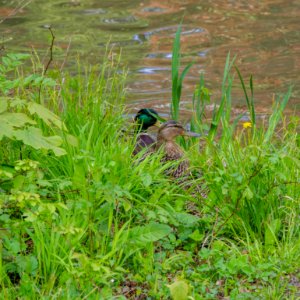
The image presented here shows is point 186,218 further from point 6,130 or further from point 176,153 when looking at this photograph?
point 176,153

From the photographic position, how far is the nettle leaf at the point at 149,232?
4.73m

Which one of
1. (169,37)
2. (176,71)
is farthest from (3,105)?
→ (169,37)

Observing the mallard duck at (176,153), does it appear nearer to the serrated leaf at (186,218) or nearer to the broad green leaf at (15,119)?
the serrated leaf at (186,218)

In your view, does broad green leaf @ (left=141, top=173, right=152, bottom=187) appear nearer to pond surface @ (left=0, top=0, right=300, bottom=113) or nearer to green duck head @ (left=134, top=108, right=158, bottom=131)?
green duck head @ (left=134, top=108, right=158, bottom=131)

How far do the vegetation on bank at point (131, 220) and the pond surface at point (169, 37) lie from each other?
4.12 meters

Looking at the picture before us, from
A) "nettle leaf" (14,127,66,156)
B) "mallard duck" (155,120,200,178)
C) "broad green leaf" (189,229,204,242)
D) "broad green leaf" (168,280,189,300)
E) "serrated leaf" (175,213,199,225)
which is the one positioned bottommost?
"mallard duck" (155,120,200,178)

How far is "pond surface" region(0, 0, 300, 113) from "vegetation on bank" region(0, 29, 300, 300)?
4.12 meters

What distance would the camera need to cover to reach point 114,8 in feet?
45.1

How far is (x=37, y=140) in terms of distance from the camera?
4551 mm

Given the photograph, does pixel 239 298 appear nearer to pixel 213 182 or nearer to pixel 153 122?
pixel 213 182

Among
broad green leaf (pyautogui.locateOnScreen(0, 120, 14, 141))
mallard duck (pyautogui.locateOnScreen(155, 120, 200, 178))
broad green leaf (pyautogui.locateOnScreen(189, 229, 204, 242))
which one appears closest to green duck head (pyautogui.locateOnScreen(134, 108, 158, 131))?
mallard duck (pyautogui.locateOnScreen(155, 120, 200, 178))

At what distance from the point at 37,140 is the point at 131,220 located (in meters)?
0.77

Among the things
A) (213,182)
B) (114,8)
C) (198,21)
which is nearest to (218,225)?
(213,182)

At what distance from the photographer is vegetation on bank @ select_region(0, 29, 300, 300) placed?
14.4 feet
